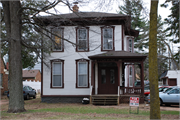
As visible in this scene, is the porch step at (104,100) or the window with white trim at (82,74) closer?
the porch step at (104,100)

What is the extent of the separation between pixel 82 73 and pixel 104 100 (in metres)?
3.51

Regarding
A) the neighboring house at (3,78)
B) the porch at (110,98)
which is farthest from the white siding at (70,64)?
the neighboring house at (3,78)

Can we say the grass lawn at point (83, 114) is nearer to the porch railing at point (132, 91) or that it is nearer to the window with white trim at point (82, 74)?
the porch railing at point (132, 91)

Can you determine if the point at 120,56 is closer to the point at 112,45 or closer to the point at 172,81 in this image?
the point at 112,45

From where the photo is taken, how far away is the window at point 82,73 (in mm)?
19906

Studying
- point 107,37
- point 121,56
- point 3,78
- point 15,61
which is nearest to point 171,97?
point 121,56

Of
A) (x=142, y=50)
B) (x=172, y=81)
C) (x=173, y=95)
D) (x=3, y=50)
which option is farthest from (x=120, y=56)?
(x=142, y=50)

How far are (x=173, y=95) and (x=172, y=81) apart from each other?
21218 mm

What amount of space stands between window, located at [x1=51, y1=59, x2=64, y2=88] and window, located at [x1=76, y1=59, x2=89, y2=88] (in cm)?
146

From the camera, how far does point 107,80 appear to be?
20047 mm

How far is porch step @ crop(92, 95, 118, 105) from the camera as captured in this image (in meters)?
17.7

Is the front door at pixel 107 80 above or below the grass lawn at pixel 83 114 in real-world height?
above

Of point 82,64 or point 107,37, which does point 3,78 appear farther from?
point 107,37

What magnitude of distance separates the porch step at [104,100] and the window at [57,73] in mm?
3862
